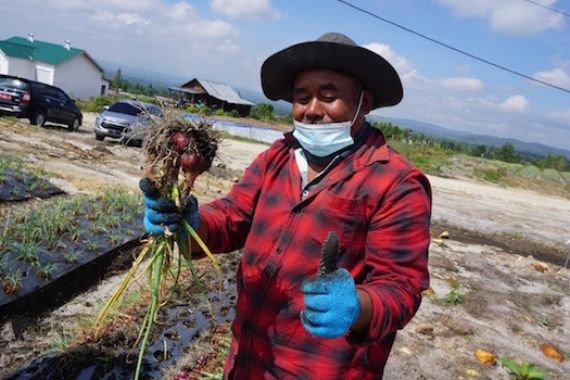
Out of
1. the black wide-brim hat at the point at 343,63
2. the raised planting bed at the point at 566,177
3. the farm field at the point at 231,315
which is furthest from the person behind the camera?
the raised planting bed at the point at 566,177

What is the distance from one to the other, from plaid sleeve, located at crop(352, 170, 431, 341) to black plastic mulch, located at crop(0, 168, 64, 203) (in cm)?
579

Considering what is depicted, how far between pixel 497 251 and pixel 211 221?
832cm

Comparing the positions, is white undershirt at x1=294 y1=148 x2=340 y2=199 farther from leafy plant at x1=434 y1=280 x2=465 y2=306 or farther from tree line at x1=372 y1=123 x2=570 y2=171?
tree line at x1=372 y1=123 x2=570 y2=171

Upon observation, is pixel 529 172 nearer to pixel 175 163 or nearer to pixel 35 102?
pixel 35 102

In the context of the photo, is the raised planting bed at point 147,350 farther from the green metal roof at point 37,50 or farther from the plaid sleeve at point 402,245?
the green metal roof at point 37,50

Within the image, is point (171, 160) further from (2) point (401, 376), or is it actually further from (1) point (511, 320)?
(1) point (511, 320)

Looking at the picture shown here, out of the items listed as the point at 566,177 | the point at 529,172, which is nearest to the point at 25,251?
the point at 529,172

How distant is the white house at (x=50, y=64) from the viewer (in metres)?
41.1

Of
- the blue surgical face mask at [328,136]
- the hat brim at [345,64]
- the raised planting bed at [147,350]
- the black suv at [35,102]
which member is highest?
the hat brim at [345,64]

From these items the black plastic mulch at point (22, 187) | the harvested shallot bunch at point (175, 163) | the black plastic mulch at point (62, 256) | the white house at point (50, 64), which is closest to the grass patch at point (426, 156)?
the black plastic mulch at point (22, 187)

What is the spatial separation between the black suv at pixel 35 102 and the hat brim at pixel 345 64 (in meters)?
13.8

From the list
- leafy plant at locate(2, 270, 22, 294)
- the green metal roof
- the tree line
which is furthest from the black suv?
the green metal roof

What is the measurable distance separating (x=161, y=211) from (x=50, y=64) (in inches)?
1881

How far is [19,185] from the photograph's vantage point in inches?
240
